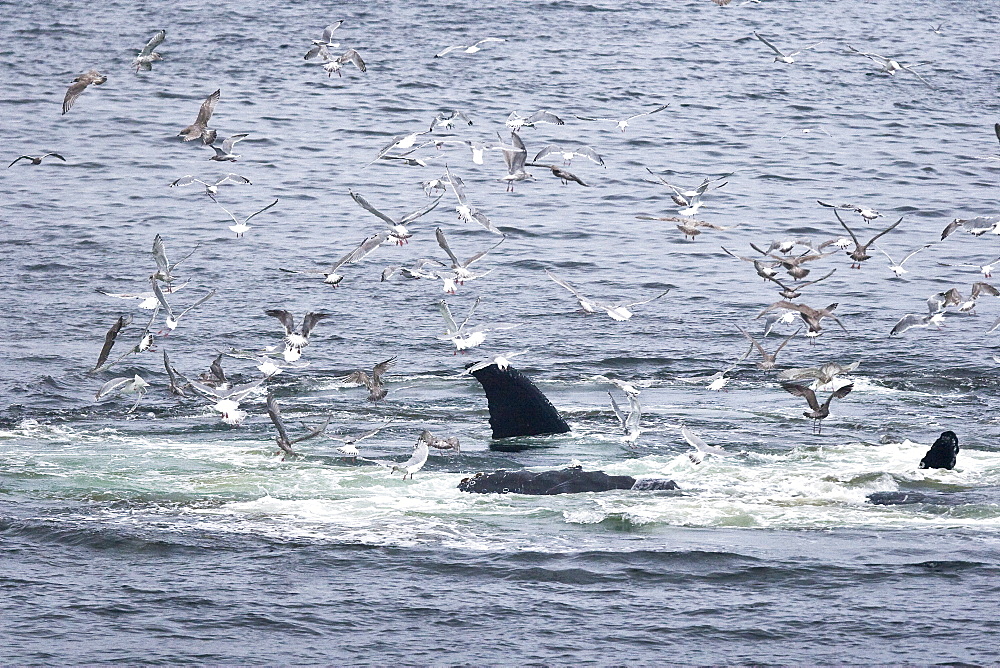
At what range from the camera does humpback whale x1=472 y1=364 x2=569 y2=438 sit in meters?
20.9

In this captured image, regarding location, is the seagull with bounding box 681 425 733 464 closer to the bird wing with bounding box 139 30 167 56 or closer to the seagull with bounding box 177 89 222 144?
the seagull with bounding box 177 89 222 144

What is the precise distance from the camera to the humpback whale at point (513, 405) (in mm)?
20891

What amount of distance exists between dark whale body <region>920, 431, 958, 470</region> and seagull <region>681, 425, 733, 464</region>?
257 cm

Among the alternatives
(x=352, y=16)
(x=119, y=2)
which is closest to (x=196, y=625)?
(x=352, y=16)

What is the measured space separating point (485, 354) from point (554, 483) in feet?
26.4

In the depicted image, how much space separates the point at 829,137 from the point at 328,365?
27.4m

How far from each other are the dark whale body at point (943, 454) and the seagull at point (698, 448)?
2.57 metres

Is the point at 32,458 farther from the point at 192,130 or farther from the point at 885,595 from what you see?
the point at 885,595

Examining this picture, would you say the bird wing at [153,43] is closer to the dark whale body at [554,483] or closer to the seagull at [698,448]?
the dark whale body at [554,483]

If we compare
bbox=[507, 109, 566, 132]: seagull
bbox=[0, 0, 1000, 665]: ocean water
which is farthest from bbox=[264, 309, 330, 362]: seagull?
bbox=[507, 109, 566, 132]: seagull

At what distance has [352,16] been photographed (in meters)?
59.4

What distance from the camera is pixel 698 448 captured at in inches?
718

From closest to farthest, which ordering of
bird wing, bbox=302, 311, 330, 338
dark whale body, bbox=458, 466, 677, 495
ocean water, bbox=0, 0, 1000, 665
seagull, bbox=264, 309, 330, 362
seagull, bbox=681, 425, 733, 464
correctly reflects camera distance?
ocean water, bbox=0, 0, 1000, 665 → bird wing, bbox=302, 311, 330, 338 → seagull, bbox=264, 309, 330, 362 → seagull, bbox=681, 425, 733, 464 → dark whale body, bbox=458, 466, 677, 495

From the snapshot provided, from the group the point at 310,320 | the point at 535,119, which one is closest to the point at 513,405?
the point at 535,119
